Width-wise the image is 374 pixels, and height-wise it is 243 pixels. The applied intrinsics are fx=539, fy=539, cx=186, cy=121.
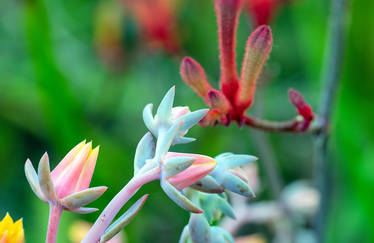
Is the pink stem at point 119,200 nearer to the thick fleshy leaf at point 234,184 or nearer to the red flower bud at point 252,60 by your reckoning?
the thick fleshy leaf at point 234,184

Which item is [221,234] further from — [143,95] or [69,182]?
[143,95]

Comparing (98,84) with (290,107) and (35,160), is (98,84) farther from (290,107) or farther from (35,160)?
(290,107)

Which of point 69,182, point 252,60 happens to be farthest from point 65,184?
point 252,60

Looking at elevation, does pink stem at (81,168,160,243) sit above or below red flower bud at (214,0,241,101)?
below

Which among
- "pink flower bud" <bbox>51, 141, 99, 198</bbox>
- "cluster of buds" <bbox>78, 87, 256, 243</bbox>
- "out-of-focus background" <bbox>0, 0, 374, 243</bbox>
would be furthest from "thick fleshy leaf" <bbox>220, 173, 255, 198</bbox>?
"out-of-focus background" <bbox>0, 0, 374, 243</bbox>

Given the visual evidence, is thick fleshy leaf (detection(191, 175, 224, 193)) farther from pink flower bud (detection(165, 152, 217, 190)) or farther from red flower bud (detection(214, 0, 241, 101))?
red flower bud (detection(214, 0, 241, 101))

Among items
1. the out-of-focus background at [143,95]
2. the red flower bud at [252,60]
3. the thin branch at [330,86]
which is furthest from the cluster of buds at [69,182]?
the out-of-focus background at [143,95]
